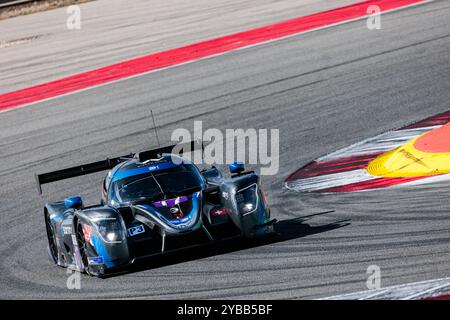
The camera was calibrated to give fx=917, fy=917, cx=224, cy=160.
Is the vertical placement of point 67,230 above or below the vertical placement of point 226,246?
above

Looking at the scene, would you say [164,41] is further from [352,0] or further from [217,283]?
[217,283]

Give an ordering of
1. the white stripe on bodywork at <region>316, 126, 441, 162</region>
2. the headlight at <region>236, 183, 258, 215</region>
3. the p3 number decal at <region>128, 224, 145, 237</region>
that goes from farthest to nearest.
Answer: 1. the white stripe on bodywork at <region>316, 126, 441, 162</region>
2. the headlight at <region>236, 183, 258, 215</region>
3. the p3 number decal at <region>128, 224, 145, 237</region>

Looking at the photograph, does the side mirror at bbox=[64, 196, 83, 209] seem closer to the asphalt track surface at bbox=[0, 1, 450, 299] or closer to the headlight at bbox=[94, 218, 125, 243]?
the asphalt track surface at bbox=[0, 1, 450, 299]

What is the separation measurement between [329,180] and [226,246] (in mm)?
3820

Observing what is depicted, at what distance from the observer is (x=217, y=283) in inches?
369

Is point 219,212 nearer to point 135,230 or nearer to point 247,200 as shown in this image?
point 247,200

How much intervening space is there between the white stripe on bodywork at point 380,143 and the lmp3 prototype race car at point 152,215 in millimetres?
4360

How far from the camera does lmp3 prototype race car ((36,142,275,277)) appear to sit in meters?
10.4

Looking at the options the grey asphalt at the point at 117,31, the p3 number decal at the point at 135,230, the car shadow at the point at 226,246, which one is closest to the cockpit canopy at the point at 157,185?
the p3 number decal at the point at 135,230

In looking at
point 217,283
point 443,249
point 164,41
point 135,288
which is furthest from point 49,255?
point 164,41

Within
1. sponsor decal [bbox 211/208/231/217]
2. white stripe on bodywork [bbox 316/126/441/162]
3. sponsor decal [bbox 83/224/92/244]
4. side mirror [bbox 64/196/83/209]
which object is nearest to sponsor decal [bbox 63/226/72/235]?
side mirror [bbox 64/196/83/209]

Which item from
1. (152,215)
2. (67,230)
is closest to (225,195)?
(152,215)

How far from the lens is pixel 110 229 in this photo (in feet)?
33.9

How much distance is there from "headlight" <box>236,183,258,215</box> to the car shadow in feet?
1.17
